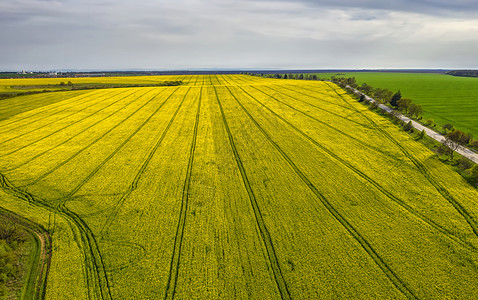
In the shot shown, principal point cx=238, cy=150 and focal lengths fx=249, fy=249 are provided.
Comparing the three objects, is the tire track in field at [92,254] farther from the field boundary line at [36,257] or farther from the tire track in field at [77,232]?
the field boundary line at [36,257]

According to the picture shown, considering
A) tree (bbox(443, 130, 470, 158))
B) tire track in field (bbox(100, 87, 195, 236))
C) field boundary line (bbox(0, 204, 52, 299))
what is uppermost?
tree (bbox(443, 130, 470, 158))

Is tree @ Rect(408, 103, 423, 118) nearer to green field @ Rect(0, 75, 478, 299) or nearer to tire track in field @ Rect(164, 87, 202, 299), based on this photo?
green field @ Rect(0, 75, 478, 299)

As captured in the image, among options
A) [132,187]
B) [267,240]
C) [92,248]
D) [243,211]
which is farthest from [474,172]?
[92,248]

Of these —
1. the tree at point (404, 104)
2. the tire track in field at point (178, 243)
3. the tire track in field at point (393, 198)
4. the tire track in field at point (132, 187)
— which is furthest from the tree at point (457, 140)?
the tire track in field at point (132, 187)

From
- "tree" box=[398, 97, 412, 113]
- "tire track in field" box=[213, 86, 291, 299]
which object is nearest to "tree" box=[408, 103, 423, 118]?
"tree" box=[398, 97, 412, 113]

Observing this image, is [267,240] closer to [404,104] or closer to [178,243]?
[178,243]

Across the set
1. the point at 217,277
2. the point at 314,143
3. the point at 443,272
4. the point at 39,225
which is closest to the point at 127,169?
the point at 39,225
